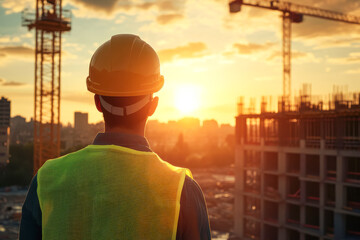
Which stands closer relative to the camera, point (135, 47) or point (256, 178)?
point (135, 47)

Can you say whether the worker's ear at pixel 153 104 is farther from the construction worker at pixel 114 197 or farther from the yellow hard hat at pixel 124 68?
the construction worker at pixel 114 197

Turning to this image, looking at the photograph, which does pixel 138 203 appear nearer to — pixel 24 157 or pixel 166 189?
pixel 166 189

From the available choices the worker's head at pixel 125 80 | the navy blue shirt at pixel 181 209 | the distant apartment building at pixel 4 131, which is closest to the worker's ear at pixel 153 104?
the worker's head at pixel 125 80

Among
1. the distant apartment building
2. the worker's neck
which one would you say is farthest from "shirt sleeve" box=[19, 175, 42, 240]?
the distant apartment building

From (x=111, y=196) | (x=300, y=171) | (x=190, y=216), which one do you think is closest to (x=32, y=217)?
(x=111, y=196)

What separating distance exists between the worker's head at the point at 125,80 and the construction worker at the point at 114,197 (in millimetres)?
107

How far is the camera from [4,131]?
57562 millimetres

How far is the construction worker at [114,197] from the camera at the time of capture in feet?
4.82

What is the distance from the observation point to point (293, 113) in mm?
28031

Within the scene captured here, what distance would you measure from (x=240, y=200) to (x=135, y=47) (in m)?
31.2

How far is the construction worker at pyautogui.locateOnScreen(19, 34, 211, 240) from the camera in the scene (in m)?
1.47

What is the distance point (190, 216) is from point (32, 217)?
0.65 metres

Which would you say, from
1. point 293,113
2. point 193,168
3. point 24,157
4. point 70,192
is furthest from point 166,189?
point 193,168

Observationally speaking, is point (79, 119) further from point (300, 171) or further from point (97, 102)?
point (97, 102)
